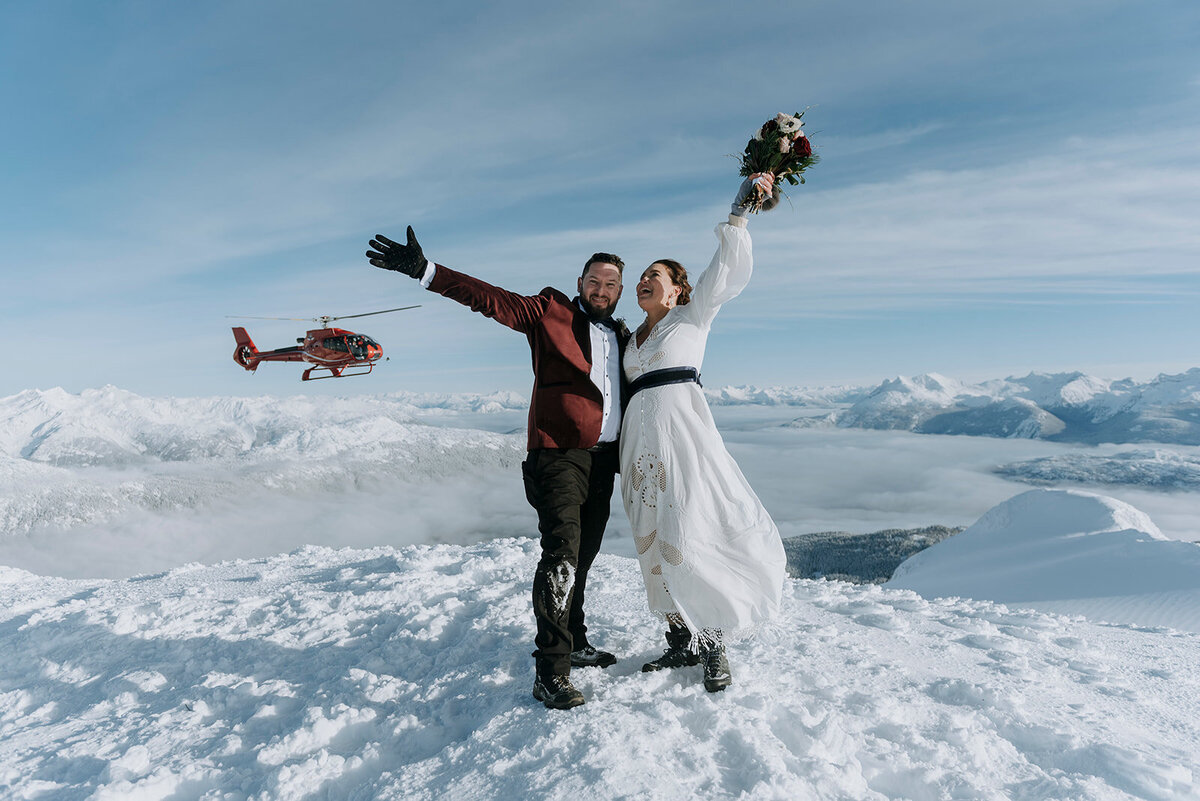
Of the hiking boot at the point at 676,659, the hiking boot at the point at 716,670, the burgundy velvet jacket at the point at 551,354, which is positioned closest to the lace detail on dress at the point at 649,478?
the burgundy velvet jacket at the point at 551,354

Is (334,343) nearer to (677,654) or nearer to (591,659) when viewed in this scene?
(591,659)

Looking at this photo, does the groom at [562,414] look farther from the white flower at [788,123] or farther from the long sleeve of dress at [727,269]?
the white flower at [788,123]

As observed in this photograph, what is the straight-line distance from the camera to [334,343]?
16.8m

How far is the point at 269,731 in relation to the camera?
3.15 m

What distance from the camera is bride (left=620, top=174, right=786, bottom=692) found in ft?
10.2

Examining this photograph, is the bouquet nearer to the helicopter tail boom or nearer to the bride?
the bride

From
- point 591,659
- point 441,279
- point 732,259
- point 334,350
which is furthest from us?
point 334,350

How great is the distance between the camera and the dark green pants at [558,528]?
310 centimetres

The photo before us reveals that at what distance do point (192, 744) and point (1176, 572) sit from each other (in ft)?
73.7

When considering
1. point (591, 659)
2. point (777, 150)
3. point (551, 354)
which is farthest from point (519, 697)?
point (777, 150)

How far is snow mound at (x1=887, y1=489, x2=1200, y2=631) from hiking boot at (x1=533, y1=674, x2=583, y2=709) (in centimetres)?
1160

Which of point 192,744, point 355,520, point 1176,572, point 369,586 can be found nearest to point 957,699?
point 192,744

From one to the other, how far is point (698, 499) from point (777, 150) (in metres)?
2.12

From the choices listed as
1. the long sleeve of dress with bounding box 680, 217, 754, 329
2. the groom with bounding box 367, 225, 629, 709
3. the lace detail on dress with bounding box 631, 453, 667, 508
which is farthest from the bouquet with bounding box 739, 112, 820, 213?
the lace detail on dress with bounding box 631, 453, 667, 508
